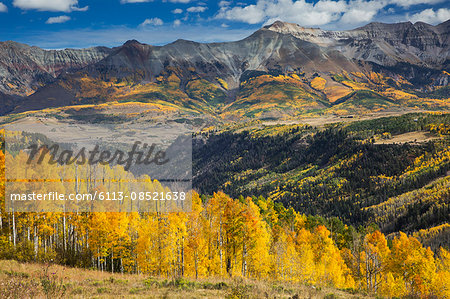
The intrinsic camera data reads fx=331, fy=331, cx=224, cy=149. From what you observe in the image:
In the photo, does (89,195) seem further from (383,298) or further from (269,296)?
(383,298)

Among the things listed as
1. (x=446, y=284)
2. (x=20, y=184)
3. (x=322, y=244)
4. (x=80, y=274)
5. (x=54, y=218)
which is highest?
(x=20, y=184)

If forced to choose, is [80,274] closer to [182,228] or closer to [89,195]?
[182,228]

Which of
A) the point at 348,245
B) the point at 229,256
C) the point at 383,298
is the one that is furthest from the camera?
the point at 348,245

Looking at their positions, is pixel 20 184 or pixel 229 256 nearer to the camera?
pixel 20 184

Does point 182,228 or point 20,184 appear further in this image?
point 182,228

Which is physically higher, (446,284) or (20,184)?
(20,184)

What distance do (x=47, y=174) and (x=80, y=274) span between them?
1693cm

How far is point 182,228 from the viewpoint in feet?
136

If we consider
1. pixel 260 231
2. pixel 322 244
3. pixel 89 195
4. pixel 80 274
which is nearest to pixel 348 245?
pixel 322 244

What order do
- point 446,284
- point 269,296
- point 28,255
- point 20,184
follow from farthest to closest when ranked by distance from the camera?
point 446,284
point 20,184
point 28,255
point 269,296

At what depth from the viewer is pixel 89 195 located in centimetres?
4906

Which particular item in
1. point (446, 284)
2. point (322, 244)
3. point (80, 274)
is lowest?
point (446, 284)

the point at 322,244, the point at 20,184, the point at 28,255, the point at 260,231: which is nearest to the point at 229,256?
the point at 260,231

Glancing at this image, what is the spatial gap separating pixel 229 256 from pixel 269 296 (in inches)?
934
